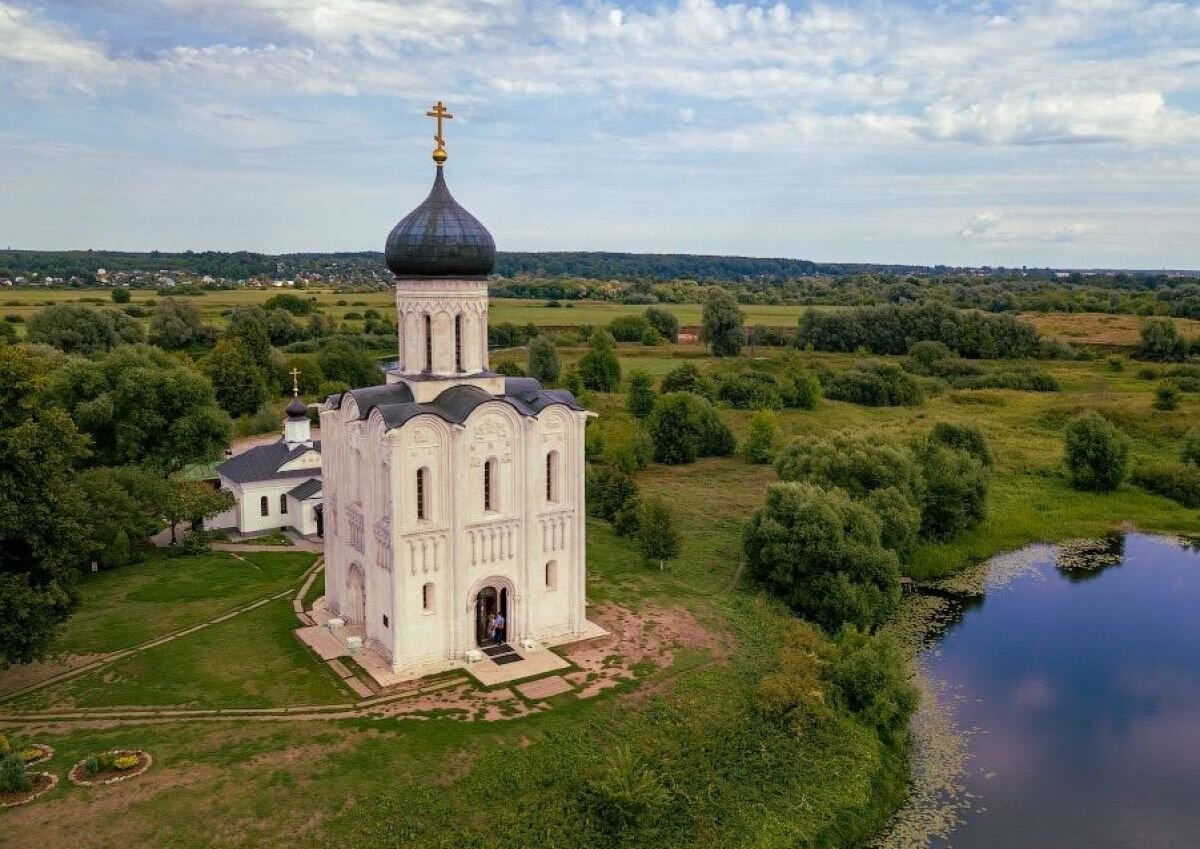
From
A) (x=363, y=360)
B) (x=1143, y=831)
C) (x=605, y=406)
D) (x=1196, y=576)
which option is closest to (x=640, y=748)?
(x=1143, y=831)

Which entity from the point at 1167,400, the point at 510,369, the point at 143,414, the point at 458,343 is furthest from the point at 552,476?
the point at 1167,400

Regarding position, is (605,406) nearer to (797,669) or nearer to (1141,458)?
(1141,458)

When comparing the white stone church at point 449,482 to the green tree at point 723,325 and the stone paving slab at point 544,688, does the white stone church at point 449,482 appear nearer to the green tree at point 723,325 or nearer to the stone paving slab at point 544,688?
the stone paving slab at point 544,688

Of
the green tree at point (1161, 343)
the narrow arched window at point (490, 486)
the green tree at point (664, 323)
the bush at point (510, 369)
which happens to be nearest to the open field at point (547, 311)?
the green tree at point (1161, 343)

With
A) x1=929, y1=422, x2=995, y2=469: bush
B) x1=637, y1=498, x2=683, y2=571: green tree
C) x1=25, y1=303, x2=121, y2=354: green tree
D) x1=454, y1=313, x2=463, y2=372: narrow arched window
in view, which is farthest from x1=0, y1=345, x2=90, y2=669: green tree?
x1=25, y1=303, x2=121, y2=354: green tree

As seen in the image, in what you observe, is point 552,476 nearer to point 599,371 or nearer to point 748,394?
point 748,394

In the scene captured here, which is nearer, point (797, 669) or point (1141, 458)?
point (797, 669)

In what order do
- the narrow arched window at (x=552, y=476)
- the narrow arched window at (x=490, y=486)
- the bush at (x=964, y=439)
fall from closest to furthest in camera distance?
the narrow arched window at (x=490, y=486) → the narrow arched window at (x=552, y=476) → the bush at (x=964, y=439)
